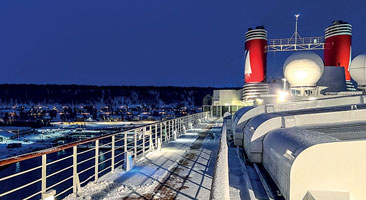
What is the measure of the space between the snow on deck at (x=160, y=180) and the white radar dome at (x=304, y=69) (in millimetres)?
14137

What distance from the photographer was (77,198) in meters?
4.12

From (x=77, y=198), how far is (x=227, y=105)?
103ft

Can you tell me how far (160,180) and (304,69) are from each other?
16.9m

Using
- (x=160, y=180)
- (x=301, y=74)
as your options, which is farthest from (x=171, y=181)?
(x=301, y=74)

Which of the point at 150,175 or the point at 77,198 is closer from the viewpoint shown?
the point at 77,198

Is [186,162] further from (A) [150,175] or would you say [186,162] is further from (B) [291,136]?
(B) [291,136]

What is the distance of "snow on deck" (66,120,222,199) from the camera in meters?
4.32

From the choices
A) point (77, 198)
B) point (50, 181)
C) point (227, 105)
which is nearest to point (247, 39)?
point (227, 105)

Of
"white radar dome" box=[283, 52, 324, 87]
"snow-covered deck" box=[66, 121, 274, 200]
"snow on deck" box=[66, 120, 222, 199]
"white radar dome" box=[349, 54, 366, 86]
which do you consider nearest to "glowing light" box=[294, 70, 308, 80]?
"white radar dome" box=[283, 52, 324, 87]

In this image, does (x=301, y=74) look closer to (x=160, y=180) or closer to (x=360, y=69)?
(x=360, y=69)

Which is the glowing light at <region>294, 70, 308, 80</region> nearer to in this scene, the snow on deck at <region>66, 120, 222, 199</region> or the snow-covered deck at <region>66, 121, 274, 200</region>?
the snow-covered deck at <region>66, 121, 274, 200</region>

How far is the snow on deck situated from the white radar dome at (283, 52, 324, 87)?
14.1 metres

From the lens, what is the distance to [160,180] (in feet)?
16.9

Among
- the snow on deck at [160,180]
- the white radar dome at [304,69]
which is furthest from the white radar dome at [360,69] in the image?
the snow on deck at [160,180]
